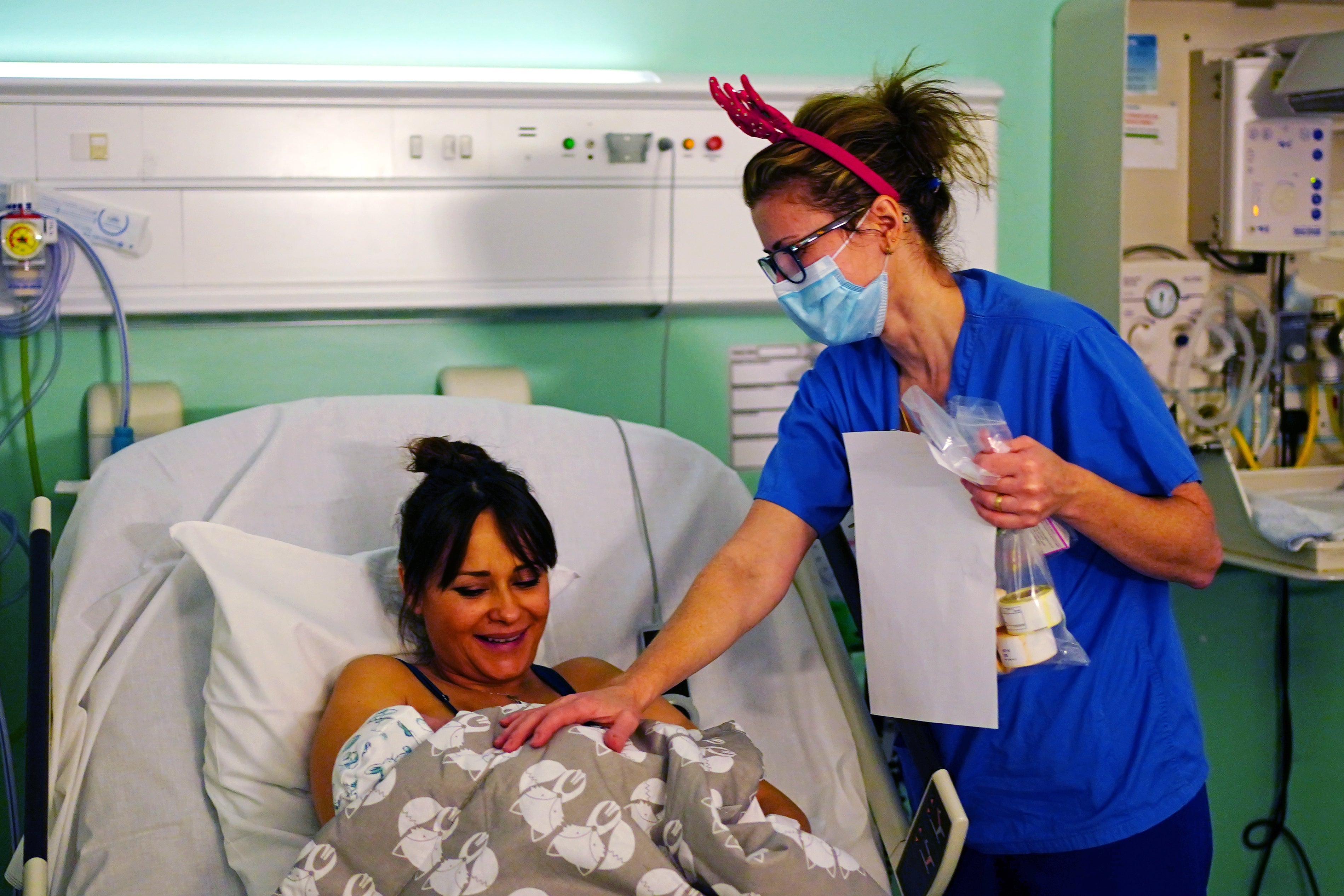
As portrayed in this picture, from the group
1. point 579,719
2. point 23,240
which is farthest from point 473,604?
point 23,240

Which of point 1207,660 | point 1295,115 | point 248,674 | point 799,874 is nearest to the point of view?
point 799,874

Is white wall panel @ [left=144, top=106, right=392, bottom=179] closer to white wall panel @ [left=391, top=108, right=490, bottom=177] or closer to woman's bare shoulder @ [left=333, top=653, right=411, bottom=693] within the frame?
white wall panel @ [left=391, top=108, right=490, bottom=177]

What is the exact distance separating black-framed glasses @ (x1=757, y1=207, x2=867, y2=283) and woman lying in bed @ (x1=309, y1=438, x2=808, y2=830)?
519mm

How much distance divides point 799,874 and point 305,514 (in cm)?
108

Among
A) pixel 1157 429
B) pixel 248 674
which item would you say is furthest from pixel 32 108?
pixel 1157 429

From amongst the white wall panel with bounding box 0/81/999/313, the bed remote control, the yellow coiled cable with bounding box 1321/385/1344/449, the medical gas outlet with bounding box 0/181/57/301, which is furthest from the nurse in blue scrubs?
the yellow coiled cable with bounding box 1321/385/1344/449

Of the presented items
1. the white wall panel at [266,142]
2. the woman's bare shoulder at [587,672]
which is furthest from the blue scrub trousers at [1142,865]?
the white wall panel at [266,142]

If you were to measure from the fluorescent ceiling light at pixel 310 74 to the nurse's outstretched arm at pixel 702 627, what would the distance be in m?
1.06

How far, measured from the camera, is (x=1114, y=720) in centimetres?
142

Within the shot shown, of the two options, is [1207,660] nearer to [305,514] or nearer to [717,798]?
[717,798]

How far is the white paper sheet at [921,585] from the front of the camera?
1.40 metres

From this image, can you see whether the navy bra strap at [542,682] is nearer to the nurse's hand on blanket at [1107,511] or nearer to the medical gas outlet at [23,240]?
the nurse's hand on blanket at [1107,511]

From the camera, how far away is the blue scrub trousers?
1.41m

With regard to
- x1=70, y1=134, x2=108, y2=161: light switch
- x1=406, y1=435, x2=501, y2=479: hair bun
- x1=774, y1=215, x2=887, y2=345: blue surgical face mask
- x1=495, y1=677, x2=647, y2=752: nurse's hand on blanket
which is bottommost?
x1=495, y1=677, x2=647, y2=752: nurse's hand on blanket
